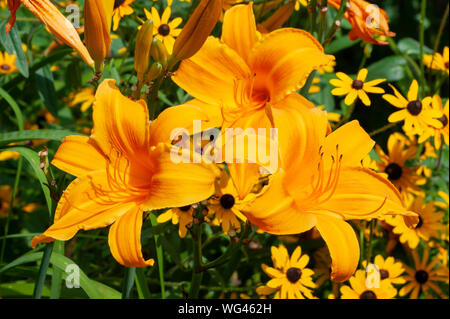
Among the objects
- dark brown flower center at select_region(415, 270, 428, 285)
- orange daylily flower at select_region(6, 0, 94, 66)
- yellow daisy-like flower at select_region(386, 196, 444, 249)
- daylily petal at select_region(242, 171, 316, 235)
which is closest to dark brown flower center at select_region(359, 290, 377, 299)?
yellow daisy-like flower at select_region(386, 196, 444, 249)

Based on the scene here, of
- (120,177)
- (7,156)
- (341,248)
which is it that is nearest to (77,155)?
(120,177)

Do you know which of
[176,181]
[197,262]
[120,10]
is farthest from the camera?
[120,10]

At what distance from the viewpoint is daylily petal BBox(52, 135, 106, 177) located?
83cm

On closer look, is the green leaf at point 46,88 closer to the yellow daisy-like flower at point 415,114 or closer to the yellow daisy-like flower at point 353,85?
the yellow daisy-like flower at point 353,85

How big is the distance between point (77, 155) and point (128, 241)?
16 cm

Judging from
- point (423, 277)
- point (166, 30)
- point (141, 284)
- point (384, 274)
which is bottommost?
point (423, 277)

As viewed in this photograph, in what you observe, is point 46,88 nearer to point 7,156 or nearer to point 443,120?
point 7,156

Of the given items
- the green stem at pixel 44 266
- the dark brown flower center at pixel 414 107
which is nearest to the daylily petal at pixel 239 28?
the green stem at pixel 44 266

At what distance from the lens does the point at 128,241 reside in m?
0.76

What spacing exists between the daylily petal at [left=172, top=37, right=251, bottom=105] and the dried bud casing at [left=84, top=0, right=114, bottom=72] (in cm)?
16

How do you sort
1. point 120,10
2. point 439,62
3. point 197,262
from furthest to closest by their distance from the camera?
point 439,62
point 120,10
point 197,262

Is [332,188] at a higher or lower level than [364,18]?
lower

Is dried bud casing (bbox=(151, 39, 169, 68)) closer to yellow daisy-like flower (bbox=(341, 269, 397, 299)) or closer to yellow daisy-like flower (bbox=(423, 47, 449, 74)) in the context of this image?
yellow daisy-like flower (bbox=(341, 269, 397, 299))
